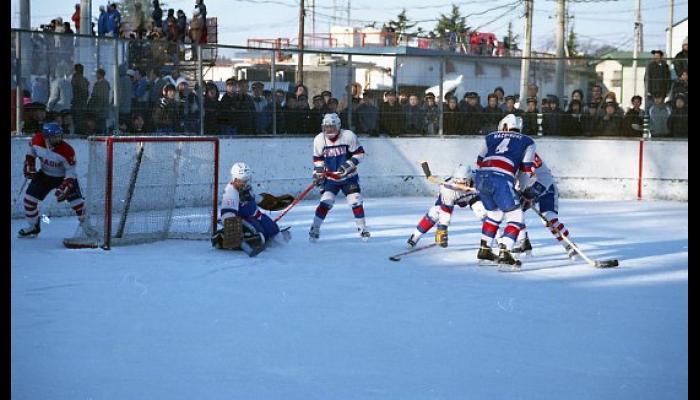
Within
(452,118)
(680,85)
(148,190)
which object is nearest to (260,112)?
(452,118)

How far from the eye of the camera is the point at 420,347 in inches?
205

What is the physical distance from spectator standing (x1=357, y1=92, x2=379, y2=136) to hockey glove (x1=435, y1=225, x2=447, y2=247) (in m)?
5.57

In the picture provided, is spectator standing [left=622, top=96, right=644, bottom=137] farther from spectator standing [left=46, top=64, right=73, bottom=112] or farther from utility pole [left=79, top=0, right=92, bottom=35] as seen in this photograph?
spectator standing [left=46, top=64, right=73, bottom=112]

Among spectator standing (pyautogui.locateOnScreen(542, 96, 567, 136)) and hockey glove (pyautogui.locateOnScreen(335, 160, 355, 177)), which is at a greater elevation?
spectator standing (pyautogui.locateOnScreen(542, 96, 567, 136))

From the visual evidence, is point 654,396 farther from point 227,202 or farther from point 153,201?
point 153,201

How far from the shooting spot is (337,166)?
32.2 ft

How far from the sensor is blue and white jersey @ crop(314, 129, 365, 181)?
9781mm

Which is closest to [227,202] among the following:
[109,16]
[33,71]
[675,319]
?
[33,71]

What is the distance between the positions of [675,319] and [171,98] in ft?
25.0

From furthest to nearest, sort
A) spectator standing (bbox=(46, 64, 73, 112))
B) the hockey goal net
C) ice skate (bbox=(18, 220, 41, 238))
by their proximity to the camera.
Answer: spectator standing (bbox=(46, 64, 73, 112)), ice skate (bbox=(18, 220, 41, 238)), the hockey goal net

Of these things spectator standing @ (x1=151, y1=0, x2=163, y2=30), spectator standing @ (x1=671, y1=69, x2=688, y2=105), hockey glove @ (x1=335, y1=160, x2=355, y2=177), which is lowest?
hockey glove @ (x1=335, y1=160, x2=355, y2=177)

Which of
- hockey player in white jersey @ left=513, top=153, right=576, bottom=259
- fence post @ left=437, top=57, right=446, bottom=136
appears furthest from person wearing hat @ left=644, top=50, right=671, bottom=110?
hockey player in white jersey @ left=513, top=153, right=576, bottom=259

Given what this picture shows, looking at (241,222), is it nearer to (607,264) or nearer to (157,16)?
(607,264)

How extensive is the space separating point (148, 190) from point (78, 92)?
7.86 ft
